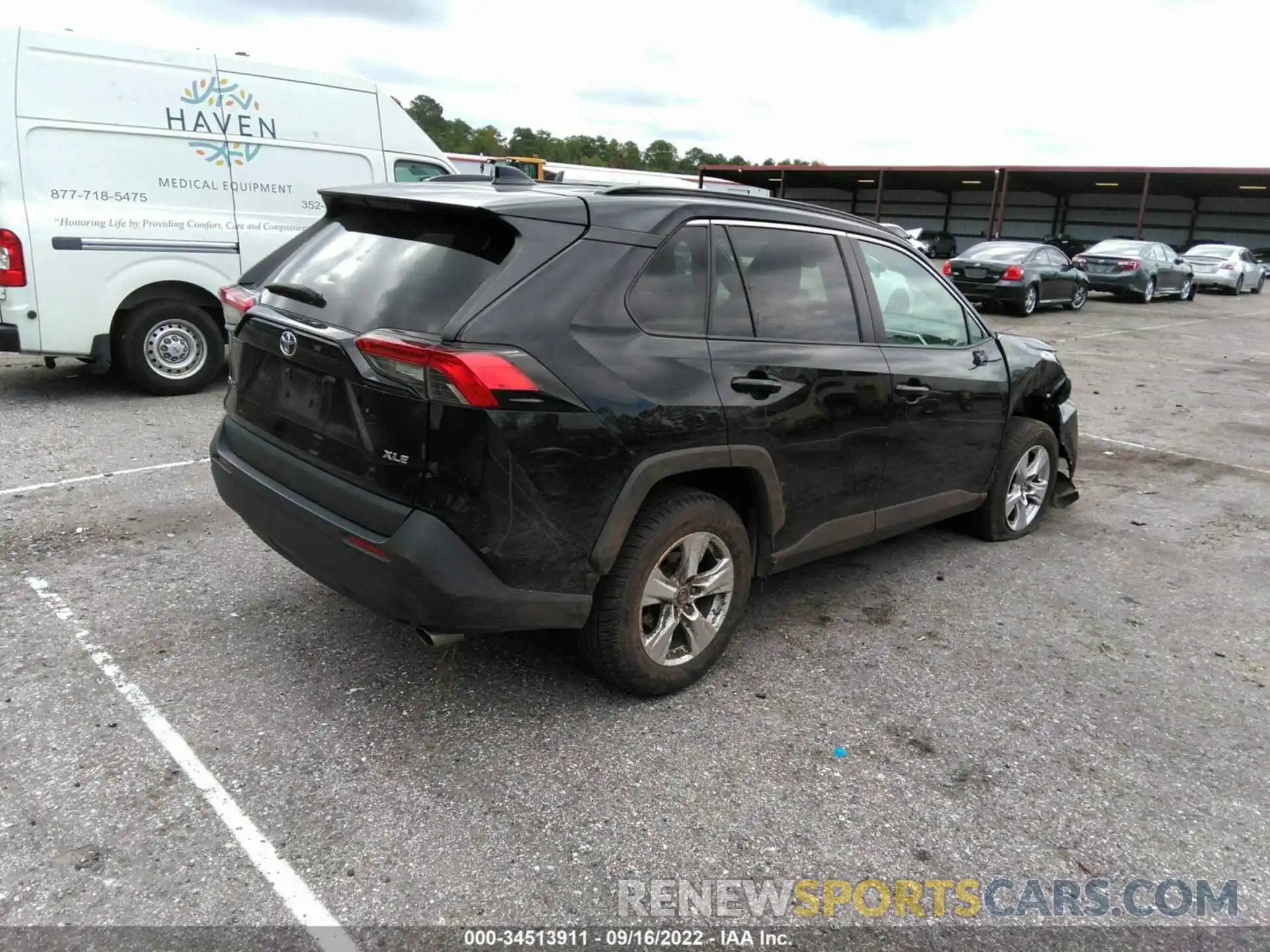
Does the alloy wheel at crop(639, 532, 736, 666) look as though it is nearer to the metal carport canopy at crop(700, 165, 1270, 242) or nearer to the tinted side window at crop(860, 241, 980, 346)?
the tinted side window at crop(860, 241, 980, 346)

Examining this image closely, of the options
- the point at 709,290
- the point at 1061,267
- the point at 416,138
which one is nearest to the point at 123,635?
the point at 709,290

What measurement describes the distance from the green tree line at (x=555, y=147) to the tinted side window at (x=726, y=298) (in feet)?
242

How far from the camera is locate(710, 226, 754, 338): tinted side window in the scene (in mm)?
3344

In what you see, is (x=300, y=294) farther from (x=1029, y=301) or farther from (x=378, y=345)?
(x=1029, y=301)

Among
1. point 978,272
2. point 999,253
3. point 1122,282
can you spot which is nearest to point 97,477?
point 978,272

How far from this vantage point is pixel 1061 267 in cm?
1831

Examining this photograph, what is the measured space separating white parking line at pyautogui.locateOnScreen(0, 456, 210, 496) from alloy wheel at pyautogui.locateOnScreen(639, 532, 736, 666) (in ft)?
13.0

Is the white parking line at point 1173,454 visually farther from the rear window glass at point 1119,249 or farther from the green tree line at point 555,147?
the green tree line at point 555,147

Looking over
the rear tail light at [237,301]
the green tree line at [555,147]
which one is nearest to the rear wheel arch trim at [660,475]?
the rear tail light at [237,301]

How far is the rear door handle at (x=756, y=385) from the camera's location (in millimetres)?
3309

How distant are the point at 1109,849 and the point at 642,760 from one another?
4.70ft

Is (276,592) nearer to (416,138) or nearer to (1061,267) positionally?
(416,138)

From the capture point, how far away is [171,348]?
25.0 ft

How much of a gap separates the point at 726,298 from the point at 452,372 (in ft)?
3.99
